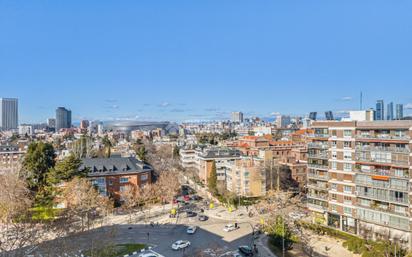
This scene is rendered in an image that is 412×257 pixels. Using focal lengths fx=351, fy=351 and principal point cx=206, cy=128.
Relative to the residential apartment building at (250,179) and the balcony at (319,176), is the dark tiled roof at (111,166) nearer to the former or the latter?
the residential apartment building at (250,179)

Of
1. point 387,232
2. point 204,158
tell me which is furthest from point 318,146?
point 204,158

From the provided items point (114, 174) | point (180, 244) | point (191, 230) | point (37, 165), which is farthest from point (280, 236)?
point (37, 165)

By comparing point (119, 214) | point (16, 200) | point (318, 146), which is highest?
point (318, 146)

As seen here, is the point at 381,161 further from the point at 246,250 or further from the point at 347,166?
the point at 246,250

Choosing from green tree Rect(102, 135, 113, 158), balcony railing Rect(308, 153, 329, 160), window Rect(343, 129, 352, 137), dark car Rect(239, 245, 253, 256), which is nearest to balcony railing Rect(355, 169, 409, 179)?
window Rect(343, 129, 352, 137)

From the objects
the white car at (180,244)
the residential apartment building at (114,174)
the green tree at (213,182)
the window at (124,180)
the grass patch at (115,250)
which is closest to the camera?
the grass patch at (115,250)

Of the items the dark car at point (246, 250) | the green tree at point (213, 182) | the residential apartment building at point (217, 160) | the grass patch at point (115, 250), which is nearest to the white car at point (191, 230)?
the grass patch at point (115, 250)

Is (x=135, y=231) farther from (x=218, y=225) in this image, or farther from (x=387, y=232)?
(x=387, y=232)
